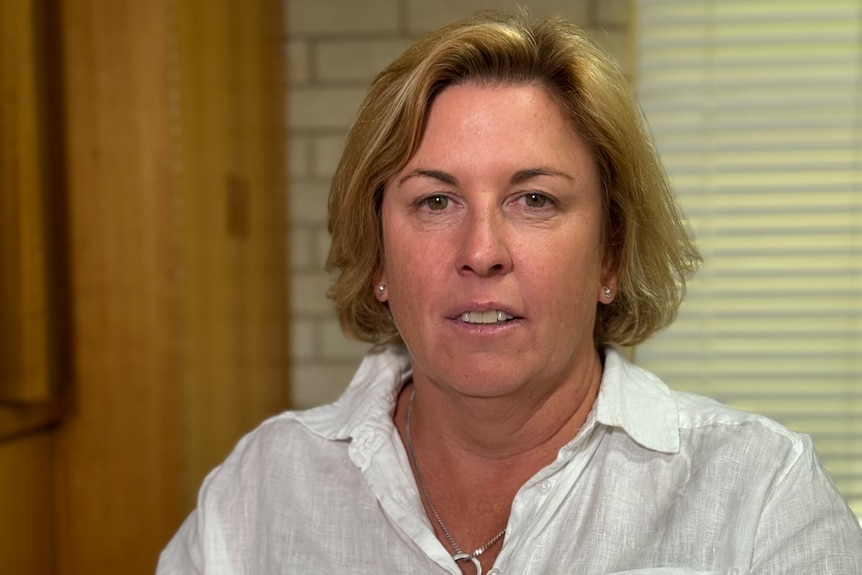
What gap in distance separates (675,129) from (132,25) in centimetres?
138

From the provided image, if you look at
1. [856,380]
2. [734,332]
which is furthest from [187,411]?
[856,380]

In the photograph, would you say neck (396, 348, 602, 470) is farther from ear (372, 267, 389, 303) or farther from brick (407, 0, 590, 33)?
brick (407, 0, 590, 33)

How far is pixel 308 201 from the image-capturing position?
2.80 meters

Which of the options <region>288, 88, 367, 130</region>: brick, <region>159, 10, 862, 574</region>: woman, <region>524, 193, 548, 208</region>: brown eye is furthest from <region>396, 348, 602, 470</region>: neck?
<region>288, 88, 367, 130</region>: brick

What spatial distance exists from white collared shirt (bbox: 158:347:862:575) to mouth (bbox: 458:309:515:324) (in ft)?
0.68

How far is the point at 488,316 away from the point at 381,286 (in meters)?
0.32

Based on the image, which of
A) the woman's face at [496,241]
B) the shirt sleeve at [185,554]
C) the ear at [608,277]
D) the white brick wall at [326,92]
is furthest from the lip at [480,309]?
the white brick wall at [326,92]

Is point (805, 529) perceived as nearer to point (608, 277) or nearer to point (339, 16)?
point (608, 277)

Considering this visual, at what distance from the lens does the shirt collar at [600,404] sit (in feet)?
4.75

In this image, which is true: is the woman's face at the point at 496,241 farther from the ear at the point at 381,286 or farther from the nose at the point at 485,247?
the ear at the point at 381,286

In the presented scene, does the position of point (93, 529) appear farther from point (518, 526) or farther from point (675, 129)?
point (675, 129)

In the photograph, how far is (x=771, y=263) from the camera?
106 inches

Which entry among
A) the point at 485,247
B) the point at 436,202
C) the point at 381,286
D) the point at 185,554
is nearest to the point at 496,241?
the point at 485,247

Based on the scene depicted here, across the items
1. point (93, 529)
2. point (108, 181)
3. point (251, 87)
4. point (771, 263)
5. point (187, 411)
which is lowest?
point (93, 529)
